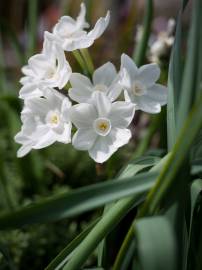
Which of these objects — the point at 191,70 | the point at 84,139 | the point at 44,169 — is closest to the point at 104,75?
the point at 84,139

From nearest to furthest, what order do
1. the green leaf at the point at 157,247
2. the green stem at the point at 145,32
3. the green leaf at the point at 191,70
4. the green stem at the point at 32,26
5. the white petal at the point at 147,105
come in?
the green leaf at the point at 157,247 → the green leaf at the point at 191,70 → the white petal at the point at 147,105 → the green stem at the point at 145,32 → the green stem at the point at 32,26

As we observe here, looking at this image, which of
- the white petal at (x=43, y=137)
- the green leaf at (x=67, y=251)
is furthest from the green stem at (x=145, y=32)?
the green leaf at (x=67, y=251)

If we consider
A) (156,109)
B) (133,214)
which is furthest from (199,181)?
(133,214)

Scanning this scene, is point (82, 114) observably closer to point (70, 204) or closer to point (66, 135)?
point (66, 135)

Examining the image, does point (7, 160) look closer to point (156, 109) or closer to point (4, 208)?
point (4, 208)

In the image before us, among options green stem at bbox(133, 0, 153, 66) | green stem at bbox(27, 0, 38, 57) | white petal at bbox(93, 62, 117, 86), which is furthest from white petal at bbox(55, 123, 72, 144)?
green stem at bbox(27, 0, 38, 57)

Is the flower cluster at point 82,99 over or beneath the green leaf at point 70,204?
over

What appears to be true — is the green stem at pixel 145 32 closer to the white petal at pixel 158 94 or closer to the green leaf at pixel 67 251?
the white petal at pixel 158 94
